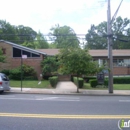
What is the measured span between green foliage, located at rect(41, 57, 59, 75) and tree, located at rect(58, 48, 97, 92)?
11.4m

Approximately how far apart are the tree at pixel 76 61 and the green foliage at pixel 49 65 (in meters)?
11.4

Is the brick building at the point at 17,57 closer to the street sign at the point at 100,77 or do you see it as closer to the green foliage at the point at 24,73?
the green foliage at the point at 24,73

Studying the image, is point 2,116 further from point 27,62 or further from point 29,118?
point 27,62

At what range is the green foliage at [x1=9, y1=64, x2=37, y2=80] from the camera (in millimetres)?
27795

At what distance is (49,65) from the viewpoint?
2948 cm

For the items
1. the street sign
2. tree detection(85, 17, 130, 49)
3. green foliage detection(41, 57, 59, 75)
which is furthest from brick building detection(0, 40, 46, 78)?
tree detection(85, 17, 130, 49)

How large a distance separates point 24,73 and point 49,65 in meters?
3.69

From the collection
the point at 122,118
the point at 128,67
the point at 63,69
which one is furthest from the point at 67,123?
the point at 128,67

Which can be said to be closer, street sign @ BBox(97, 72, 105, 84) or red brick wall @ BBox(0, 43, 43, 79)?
street sign @ BBox(97, 72, 105, 84)

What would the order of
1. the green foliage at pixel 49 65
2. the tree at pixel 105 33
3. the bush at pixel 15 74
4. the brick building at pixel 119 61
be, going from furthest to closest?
the tree at pixel 105 33 < the brick building at pixel 119 61 < the green foliage at pixel 49 65 < the bush at pixel 15 74

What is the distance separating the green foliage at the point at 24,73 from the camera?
27.8 m

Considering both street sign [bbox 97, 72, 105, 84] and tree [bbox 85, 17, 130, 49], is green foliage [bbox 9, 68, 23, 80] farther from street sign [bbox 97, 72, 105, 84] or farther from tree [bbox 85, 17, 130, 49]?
tree [bbox 85, 17, 130, 49]

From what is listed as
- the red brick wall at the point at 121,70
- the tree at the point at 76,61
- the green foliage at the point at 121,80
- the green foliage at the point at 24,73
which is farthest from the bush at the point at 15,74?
the red brick wall at the point at 121,70

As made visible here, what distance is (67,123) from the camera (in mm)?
6281
